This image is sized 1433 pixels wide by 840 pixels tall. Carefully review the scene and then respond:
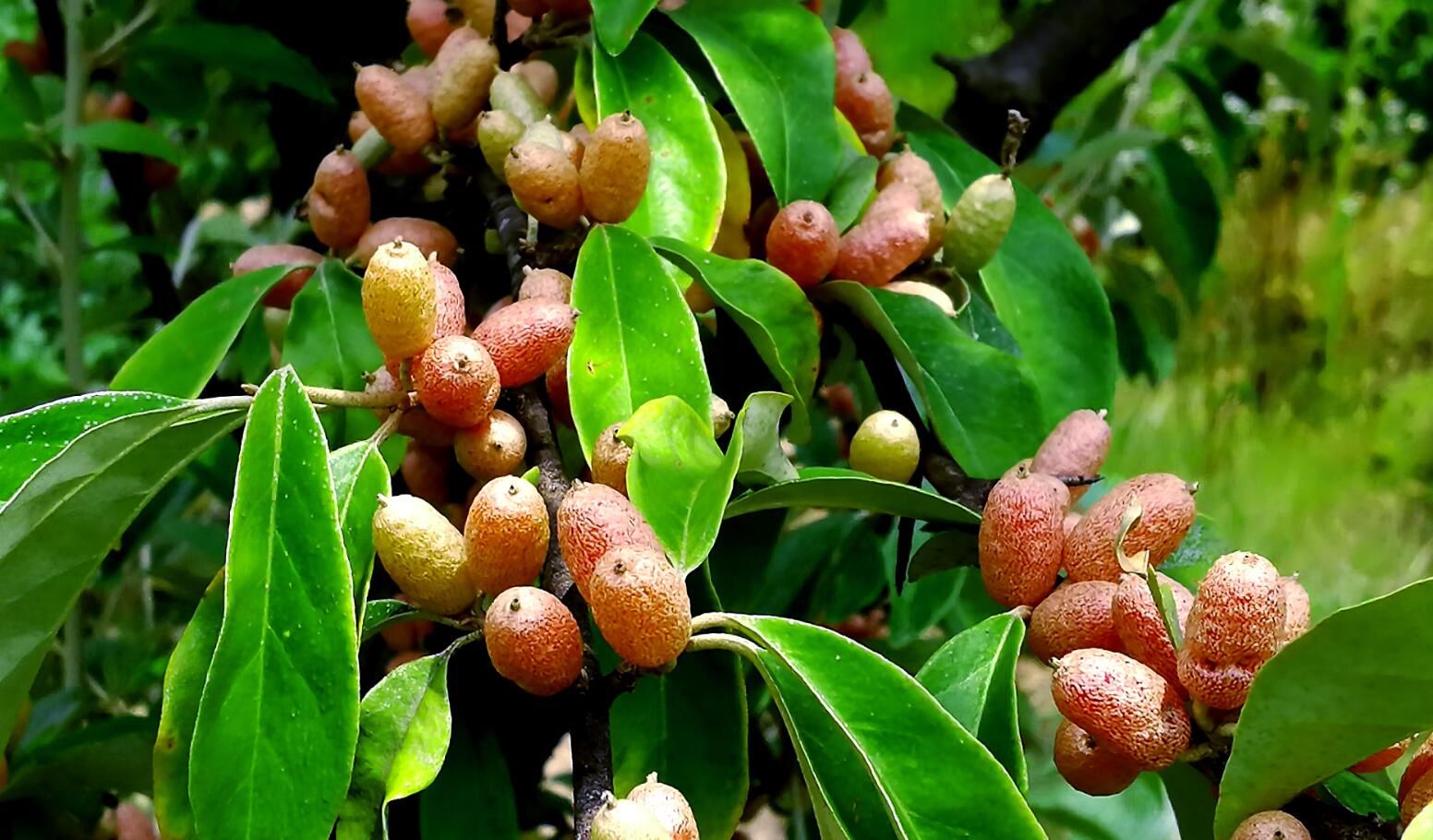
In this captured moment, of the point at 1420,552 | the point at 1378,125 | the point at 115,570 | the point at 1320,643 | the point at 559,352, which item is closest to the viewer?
the point at 1320,643

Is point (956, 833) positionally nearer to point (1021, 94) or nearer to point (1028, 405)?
point (1028, 405)

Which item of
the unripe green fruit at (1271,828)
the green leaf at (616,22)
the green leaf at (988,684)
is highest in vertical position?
the green leaf at (616,22)

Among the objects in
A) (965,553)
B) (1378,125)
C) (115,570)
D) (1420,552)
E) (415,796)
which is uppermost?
(965,553)

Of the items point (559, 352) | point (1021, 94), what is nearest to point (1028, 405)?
point (559, 352)

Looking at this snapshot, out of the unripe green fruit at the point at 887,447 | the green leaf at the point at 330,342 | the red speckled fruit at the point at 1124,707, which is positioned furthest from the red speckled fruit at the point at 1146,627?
the green leaf at the point at 330,342

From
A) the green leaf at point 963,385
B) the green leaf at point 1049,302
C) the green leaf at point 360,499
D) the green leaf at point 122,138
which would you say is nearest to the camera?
the green leaf at point 360,499

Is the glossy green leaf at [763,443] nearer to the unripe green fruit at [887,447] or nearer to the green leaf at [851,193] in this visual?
the unripe green fruit at [887,447]

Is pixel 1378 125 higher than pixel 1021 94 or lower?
lower
